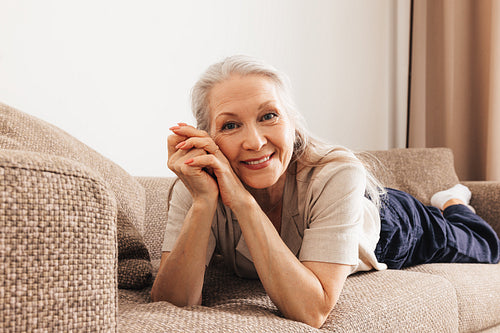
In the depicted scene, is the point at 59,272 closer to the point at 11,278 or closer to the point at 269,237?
the point at 11,278

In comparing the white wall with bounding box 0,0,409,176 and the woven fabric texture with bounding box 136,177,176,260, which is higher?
the white wall with bounding box 0,0,409,176

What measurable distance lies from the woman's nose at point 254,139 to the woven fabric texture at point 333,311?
35 centimetres

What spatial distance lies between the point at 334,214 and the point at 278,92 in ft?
1.17

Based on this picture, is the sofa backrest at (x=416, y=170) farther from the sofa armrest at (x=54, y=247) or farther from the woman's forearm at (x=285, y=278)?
the sofa armrest at (x=54, y=247)

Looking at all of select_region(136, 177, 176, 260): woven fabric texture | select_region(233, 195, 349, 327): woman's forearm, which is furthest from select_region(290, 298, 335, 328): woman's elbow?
select_region(136, 177, 176, 260): woven fabric texture

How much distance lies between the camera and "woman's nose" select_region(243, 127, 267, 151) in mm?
1082

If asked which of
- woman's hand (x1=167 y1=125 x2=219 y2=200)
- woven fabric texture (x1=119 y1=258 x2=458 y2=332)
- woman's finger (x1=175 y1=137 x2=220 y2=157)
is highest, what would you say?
woman's finger (x1=175 y1=137 x2=220 y2=157)

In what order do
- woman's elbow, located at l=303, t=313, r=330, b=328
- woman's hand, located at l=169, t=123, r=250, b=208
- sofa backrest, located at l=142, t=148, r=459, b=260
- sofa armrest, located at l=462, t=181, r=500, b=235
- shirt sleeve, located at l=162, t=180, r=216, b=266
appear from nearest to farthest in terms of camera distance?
1. woman's elbow, located at l=303, t=313, r=330, b=328
2. woman's hand, located at l=169, t=123, r=250, b=208
3. shirt sleeve, located at l=162, t=180, r=216, b=266
4. sofa armrest, located at l=462, t=181, r=500, b=235
5. sofa backrest, located at l=142, t=148, r=459, b=260

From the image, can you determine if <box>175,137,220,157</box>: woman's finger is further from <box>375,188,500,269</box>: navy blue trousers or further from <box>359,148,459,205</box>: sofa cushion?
<box>359,148,459,205</box>: sofa cushion

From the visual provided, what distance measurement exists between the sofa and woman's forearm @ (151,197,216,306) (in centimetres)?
6

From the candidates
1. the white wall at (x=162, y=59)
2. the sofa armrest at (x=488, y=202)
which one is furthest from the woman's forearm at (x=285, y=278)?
the sofa armrest at (x=488, y=202)

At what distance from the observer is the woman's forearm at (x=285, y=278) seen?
936 mm

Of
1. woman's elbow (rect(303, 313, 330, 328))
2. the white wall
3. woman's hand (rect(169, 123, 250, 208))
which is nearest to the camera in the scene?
woman's elbow (rect(303, 313, 330, 328))

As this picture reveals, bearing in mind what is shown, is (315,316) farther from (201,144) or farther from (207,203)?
(201,144)
